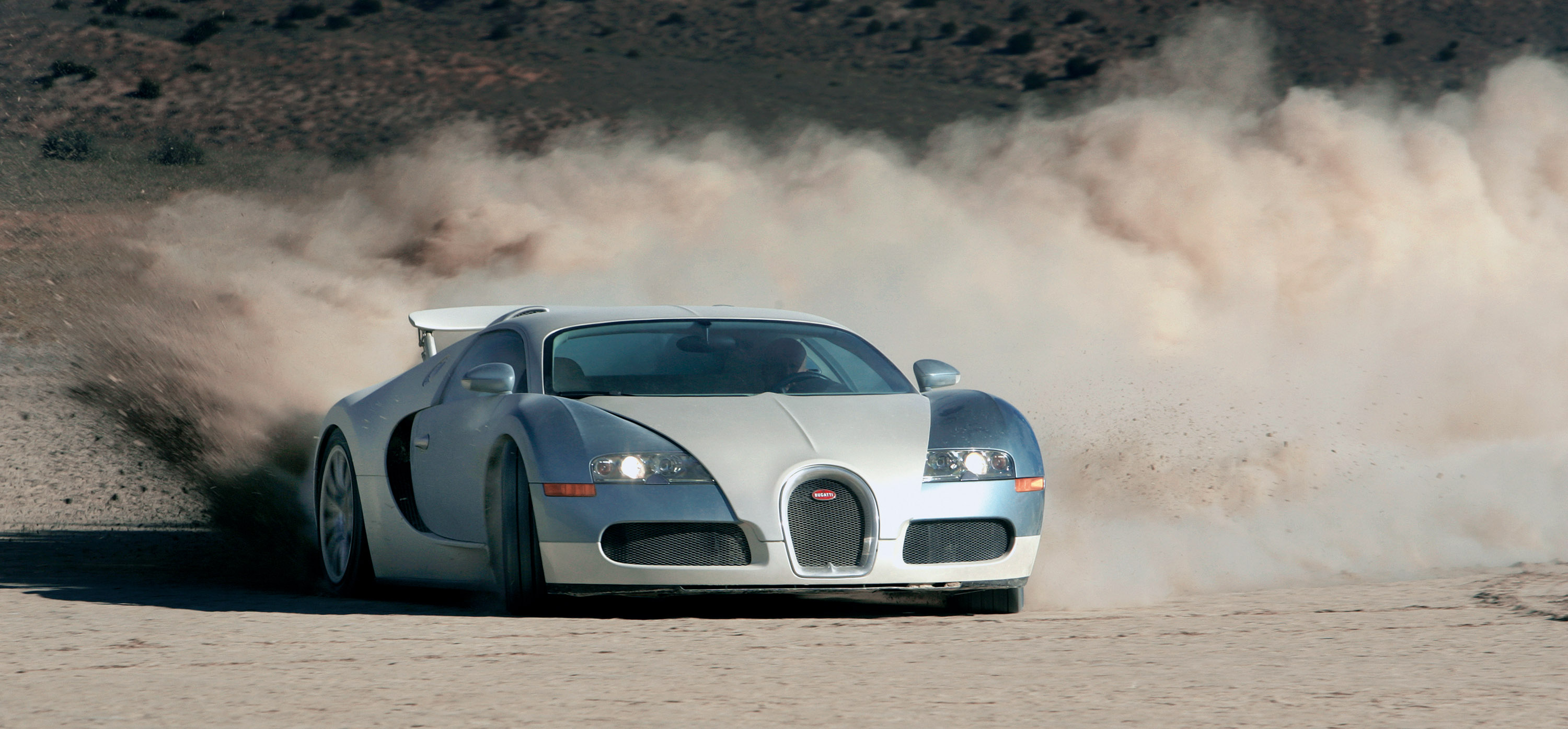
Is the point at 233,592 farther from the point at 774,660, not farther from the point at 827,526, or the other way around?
the point at 774,660

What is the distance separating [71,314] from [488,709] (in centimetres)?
811

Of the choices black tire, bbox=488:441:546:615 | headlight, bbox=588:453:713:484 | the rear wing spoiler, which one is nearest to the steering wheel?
headlight, bbox=588:453:713:484

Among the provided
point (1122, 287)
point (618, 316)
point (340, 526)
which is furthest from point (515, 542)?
point (1122, 287)

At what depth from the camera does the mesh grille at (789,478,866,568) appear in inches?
241

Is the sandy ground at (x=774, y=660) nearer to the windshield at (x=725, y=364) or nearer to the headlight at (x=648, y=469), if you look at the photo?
the headlight at (x=648, y=469)

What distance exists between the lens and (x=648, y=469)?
6.12 m

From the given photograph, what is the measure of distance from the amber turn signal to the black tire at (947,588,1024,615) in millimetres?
1441

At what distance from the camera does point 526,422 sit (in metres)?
6.40

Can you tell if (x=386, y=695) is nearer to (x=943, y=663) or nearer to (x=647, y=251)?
(x=943, y=663)

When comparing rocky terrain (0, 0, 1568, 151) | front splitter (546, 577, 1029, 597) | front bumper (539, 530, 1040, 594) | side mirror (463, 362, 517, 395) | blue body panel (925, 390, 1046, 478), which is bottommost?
front splitter (546, 577, 1029, 597)

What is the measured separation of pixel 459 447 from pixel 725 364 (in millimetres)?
1063

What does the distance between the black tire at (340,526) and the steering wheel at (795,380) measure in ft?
6.03

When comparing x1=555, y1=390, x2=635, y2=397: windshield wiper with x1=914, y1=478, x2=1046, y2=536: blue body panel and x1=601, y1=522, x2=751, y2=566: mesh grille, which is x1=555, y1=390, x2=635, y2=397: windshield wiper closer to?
x1=601, y1=522, x2=751, y2=566: mesh grille

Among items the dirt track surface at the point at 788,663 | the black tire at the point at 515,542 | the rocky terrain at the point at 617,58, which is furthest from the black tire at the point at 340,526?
the rocky terrain at the point at 617,58
